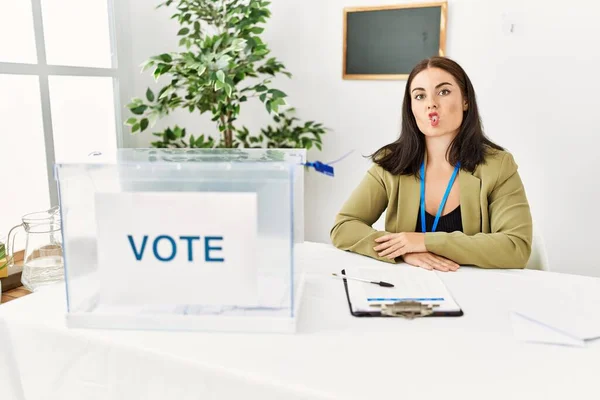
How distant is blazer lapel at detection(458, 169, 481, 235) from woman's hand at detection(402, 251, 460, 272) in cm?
28

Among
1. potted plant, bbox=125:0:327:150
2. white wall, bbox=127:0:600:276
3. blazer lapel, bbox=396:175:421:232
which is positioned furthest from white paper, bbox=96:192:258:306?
white wall, bbox=127:0:600:276

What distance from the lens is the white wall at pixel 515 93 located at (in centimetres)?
241

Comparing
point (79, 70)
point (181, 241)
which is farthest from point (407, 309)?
point (79, 70)

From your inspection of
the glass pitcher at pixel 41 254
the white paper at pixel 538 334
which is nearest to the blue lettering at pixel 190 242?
the white paper at pixel 538 334

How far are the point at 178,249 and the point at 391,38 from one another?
81.0 inches

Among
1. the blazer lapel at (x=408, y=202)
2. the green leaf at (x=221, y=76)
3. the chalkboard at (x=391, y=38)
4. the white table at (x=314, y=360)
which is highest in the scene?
the chalkboard at (x=391, y=38)

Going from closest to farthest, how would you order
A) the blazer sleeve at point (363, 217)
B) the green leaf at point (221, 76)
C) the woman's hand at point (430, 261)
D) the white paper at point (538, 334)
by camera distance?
the white paper at point (538, 334) < the woman's hand at point (430, 261) < the blazer sleeve at point (363, 217) < the green leaf at point (221, 76)

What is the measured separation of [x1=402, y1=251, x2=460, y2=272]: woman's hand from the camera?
1.39 m

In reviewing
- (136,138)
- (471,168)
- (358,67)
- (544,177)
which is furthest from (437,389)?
(136,138)

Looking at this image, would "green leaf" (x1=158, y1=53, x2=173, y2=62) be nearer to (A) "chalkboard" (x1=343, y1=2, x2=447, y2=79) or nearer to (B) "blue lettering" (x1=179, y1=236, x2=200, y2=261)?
(A) "chalkboard" (x1=343, y1=2, x2=447, y2=79)

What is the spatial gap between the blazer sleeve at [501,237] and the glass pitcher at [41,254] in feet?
3.52

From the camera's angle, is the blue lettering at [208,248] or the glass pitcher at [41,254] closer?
the blue lettering at [208,248]

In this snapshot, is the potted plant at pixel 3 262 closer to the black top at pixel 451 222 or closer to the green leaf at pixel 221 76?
the green leaf at pixel 221 76

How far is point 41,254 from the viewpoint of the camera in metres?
1.63
